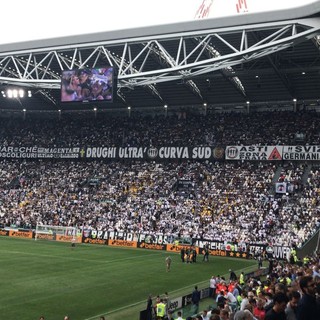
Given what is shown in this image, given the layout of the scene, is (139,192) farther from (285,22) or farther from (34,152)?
(285,22)

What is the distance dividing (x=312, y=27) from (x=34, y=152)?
4324 cm

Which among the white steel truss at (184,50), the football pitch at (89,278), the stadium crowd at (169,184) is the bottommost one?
the football pitch at (89,278)

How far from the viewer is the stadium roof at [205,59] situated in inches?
1601

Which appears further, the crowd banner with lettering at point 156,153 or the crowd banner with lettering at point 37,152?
the crowd banner with lettering at point 37,152

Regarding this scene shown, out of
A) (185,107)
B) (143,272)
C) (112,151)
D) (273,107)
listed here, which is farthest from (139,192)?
(143,272)

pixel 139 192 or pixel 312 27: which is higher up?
pixel 312 27

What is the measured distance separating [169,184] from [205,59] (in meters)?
15.0

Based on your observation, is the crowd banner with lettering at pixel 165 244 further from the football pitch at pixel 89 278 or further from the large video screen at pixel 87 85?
the large video screen at pixel 87 85

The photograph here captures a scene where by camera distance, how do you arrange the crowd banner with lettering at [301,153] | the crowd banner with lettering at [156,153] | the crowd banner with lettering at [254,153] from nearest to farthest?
the crowd banner with lettering at [301,153] < the crowd banner with lettering at [254,153] < the crowd banner with lettering at [156,153]

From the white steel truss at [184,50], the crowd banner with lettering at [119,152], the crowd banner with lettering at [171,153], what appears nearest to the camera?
the white steel truss at [184,50]

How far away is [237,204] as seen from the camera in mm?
49531

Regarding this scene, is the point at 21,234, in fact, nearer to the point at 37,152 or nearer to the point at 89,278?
the point at 37,152

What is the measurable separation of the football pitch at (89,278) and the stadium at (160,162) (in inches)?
5.3

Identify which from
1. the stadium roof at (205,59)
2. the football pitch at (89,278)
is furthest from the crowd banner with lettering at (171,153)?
the football pitch at (89,278)
